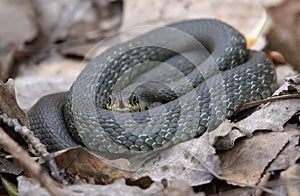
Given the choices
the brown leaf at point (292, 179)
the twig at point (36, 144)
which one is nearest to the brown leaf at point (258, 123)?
the brown leaf at point (292, 179)

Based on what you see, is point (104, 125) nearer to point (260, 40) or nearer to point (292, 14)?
point (260, 40)

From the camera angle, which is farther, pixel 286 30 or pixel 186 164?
pixel 286 30

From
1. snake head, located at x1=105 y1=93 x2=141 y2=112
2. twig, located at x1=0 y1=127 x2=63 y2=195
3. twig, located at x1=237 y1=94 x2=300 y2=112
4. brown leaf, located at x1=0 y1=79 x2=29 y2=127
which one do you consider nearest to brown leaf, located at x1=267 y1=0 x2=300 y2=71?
twig, located at x1=237 y1=94 x2=300 y2=112

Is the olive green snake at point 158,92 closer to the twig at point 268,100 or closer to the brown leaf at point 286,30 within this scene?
the twig at point 268,100

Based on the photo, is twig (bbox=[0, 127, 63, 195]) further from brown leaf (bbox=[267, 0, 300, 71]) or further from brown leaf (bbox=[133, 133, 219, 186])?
brown leaf (bbox=[267, 0, 300, 71])

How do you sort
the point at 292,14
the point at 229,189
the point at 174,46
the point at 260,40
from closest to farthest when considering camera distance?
the point at 229,189, the point at 174,46, the point at 260,40, the point at 292,14

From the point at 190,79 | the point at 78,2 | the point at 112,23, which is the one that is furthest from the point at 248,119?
the point at 78,2

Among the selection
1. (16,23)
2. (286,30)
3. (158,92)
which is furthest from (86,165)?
(16,23)

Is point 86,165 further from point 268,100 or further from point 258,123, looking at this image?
point 268,100
